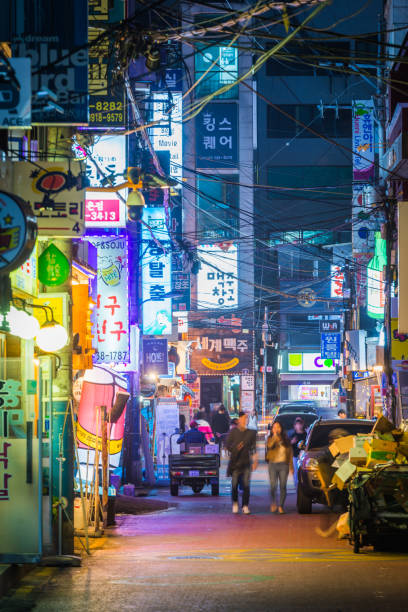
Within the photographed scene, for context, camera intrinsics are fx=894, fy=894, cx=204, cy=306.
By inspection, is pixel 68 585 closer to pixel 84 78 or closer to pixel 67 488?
pixel 67 488

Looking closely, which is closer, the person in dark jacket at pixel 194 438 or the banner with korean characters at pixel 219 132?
the person in dark jacket at pixel 194 438

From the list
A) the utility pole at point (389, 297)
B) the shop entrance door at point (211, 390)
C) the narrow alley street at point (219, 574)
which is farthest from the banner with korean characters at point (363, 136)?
the shop entrance door at point (211, 390)

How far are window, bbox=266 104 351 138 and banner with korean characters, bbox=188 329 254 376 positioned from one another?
30.6 meters

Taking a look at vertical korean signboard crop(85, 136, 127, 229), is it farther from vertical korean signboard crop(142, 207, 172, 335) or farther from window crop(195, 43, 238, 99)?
window crop(195, 43, 238, 99)

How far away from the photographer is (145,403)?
99.0 ft

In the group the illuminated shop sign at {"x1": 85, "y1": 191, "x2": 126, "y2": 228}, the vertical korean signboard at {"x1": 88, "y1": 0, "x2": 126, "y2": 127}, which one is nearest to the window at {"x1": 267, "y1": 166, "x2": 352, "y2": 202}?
the illuminated shop sign at {"x1": 85, "y1": 191, "x2": 126, "y2": 228}

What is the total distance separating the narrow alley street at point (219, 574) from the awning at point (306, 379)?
72607 mm

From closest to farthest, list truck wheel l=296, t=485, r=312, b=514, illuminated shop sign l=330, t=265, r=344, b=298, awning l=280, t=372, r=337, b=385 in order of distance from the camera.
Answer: truck wheel l=296, t=485, r=312, b=514
illuminated shop sign l=330, t=265, r=344, b=298
awning l=280, t=372, r=337, b=385

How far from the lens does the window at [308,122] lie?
7750cm

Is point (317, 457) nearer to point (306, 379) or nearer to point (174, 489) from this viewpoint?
point (174, 489)

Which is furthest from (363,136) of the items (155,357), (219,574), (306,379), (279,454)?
(306,379)

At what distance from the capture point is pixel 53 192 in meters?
11.7

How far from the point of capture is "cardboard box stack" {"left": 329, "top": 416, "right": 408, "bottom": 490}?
13.4 metres

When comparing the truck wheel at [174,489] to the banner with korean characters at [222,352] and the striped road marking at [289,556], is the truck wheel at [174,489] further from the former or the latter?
the banner with korean characters at [222,352]
